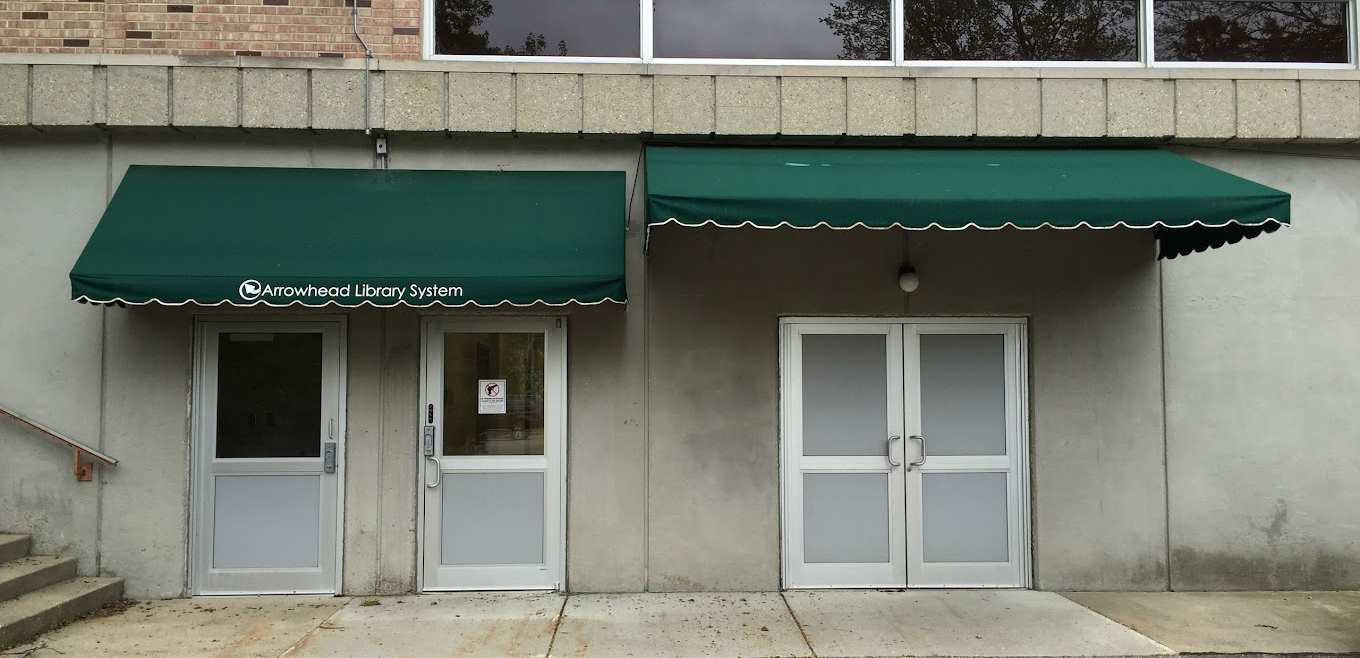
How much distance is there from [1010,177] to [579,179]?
300 centimetres

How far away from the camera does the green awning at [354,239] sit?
5332mm

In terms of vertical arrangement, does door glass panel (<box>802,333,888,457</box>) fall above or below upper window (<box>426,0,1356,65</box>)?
below

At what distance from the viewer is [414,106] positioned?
615 centimetres

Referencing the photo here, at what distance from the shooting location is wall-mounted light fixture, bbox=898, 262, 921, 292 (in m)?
6.20

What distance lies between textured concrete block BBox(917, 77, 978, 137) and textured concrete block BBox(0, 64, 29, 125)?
649 centimetres

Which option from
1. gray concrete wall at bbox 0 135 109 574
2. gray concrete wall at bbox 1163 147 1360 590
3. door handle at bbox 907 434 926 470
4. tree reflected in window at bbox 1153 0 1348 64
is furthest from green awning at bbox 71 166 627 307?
tree reflected in window at bbox 1153 0 1348 64

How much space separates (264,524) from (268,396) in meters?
0.94

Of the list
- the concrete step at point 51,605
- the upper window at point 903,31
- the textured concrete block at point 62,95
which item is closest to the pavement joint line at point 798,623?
the upper window at point 903,31

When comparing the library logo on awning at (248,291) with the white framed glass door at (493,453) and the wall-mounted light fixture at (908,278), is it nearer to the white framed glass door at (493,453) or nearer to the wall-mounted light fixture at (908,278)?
the white framed glass door at (493,453)

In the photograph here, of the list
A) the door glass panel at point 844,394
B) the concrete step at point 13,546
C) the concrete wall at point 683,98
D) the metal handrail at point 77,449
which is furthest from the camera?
the door glass panel at point 844,394

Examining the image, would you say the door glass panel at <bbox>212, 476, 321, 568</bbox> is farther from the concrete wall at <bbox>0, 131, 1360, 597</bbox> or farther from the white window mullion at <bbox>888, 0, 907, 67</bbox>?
the white window mullion at <bbox>888, 0, 907, 67</bbox>

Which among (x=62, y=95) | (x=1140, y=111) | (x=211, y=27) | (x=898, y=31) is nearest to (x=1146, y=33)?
(x=1140, y=111)

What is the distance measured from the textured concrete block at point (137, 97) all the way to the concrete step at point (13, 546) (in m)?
3.01

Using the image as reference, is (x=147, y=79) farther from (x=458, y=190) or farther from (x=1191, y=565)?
(x=1191, y=565)
